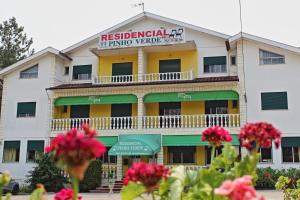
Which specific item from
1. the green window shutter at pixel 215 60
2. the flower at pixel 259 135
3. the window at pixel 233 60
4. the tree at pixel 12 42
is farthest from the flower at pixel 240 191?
the tree at pixel 12 42

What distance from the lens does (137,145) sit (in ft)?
70.4

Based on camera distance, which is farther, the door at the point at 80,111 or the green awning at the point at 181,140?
the door at the point at 80,111

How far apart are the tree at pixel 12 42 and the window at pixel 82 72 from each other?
17.0m

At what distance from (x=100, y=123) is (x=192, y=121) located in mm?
6344

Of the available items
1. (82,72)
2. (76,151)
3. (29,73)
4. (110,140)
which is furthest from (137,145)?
(76,151)

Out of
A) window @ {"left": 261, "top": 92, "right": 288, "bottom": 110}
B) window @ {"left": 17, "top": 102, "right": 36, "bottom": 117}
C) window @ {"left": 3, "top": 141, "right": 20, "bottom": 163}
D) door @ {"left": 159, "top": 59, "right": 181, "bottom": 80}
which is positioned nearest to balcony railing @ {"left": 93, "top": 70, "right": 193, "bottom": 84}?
door @ {"left": 159, "top": 59, "right": 181, "bottom": 80}

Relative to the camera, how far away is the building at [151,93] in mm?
22156

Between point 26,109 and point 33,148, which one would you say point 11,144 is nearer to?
point 33,148

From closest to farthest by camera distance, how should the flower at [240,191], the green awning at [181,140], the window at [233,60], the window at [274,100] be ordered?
the flower at [240,191], the window at [274,100], the green awning at [181,140], the window at [233,60]

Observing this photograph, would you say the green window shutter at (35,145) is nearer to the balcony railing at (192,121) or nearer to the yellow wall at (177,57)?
the balcony railing at (192,121)

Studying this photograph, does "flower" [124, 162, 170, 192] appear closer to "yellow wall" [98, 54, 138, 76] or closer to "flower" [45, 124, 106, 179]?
"flower" [45, 124, 106, 179]

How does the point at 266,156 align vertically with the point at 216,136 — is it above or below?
below

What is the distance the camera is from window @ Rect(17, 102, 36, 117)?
26.0 metres

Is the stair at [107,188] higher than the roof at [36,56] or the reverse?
the reverse
